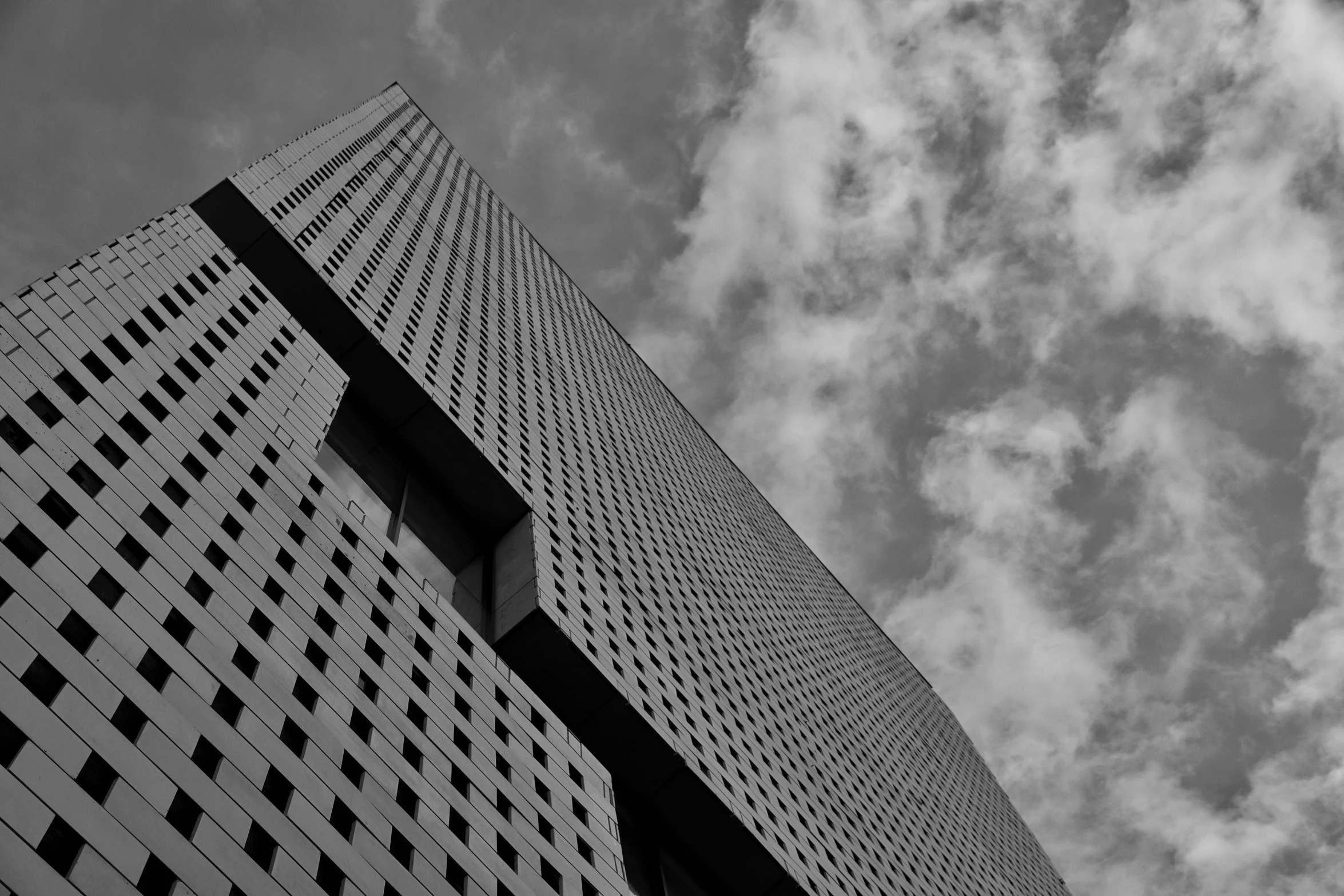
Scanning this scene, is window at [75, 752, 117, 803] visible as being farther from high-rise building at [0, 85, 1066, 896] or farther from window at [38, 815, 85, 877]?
window at [38, 815, 85, 877]

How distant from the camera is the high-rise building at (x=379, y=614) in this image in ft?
51.9

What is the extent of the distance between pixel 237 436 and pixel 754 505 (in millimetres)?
59804

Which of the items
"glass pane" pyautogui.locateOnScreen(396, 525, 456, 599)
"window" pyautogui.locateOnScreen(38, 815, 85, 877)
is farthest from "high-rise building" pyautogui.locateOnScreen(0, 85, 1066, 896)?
"glass pane" pyautogui.locateOnScreen(396, 525, 456, 599)

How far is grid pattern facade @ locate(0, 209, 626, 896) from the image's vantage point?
14.6m

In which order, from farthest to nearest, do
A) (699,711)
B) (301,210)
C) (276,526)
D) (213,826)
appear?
(301,210) < (699,711) < (276,526) < (213,826)

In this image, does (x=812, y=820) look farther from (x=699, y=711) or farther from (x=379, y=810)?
(x=379, y=810)

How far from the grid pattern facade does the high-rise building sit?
2.7 inches

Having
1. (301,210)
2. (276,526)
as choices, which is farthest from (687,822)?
(301,210)

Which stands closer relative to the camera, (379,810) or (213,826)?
(213,826)

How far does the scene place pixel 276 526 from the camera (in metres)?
22.7

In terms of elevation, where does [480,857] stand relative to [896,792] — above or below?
below

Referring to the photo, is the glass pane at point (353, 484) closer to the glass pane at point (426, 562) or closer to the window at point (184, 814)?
the glass pane at point (426, 562)

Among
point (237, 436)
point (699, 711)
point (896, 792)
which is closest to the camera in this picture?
point (237, 436)

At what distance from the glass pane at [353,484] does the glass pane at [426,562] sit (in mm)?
912
